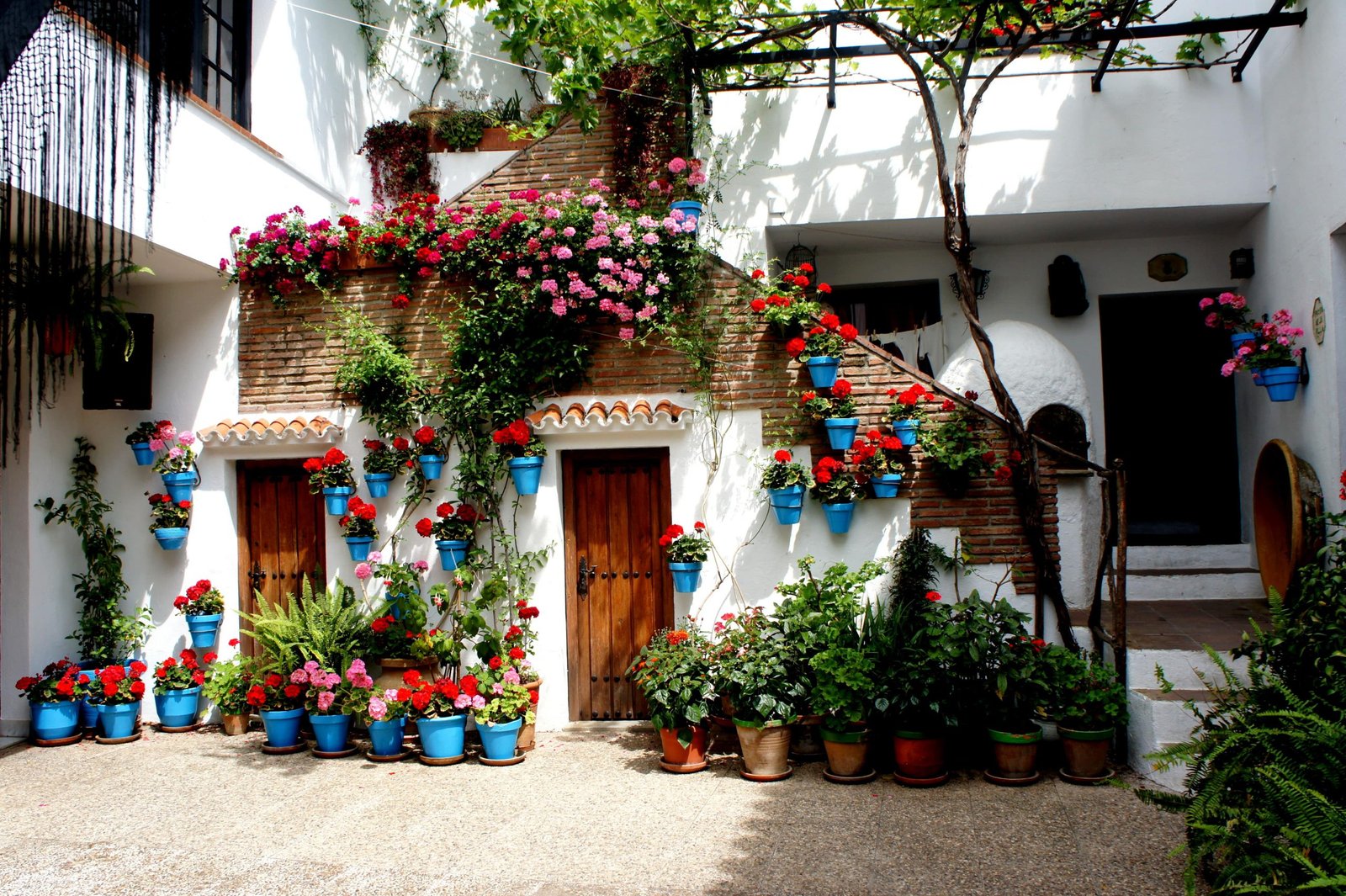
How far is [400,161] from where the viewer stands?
31.3ft

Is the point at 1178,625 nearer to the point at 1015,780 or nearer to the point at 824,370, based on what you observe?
the point at 1015,780

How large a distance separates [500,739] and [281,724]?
158 cm

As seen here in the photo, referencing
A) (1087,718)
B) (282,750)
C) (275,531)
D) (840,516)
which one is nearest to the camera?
(1087,718)

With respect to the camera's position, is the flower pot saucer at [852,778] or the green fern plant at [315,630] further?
the green fern plant at [315,630]

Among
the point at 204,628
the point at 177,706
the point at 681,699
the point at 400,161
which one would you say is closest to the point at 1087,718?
the point at 681,699

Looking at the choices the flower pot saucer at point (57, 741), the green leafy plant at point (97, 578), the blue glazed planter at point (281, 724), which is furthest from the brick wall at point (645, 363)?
the flower pot saucer at point (57, 741)

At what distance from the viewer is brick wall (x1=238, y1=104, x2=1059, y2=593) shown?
6.43 meters

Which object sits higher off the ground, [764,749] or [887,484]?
[887,484]

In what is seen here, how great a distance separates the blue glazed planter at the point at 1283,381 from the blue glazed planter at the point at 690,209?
162 inches

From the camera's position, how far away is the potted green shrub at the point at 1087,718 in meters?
5.45

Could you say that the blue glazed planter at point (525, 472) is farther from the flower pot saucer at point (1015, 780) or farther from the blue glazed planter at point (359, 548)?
the flower pot saucer at point (1015, 780)

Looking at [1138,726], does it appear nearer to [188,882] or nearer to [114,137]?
[188,882]

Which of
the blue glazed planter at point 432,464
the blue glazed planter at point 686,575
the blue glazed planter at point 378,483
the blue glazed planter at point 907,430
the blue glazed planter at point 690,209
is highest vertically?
the blue glazed planter at point 690,209

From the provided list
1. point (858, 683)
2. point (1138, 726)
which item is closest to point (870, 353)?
point (858, 683)
